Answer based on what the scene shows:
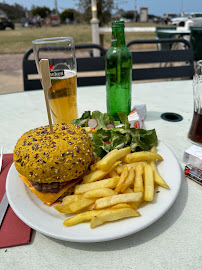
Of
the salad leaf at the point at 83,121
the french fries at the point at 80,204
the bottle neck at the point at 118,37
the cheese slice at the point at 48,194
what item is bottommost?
the cheese slice at the point at 48,194

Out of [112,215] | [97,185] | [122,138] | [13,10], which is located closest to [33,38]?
[13,10]

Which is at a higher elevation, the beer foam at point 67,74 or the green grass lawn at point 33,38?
the green grass lawn at point 33,38

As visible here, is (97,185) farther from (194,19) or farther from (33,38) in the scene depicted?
(33,38)

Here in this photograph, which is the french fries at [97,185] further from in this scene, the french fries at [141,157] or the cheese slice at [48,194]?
the french fries at [141,157]

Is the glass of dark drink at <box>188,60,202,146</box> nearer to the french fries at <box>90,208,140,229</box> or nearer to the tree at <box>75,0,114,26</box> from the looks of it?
the french fries at <box>90,208,140,229</box>

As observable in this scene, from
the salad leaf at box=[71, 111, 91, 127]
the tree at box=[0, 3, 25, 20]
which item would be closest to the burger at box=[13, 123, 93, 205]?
the salad leaf at box=[71, 111, 91, 127]

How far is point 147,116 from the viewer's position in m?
2.09

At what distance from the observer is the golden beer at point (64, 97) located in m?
1.73

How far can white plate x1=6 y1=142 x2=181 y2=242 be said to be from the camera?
0.90 m

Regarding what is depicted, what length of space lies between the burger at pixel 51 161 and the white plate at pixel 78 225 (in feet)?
0.20

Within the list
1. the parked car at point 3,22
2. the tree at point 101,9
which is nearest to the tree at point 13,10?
the parked car at point 3,22

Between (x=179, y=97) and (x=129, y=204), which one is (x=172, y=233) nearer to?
(x=129, y=204)

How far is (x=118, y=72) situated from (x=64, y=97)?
1.63ft

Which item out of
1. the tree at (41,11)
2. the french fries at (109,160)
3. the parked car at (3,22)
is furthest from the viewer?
the tree at (41,11)
